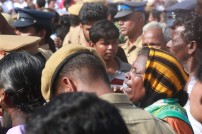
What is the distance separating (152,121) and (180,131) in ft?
1.86

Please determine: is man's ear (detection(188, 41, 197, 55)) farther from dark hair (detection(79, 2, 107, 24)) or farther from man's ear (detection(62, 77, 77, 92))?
dark hair (detection(79, 2, 107, 24))

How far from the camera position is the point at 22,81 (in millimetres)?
2738

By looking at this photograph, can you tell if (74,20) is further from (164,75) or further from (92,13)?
(164,75)

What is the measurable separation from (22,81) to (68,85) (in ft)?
1.39

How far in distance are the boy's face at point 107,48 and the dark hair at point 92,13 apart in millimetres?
904

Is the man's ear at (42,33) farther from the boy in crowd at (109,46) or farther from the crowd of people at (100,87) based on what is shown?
the boy in crowd at (109,46)

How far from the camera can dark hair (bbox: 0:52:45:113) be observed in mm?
2732

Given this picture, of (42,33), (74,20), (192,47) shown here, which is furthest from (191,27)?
(74,20)

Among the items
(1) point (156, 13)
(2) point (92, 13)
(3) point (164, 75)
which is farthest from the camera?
(1) point (156, 13)

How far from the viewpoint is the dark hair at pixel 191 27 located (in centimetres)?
415

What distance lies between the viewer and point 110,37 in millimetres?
5047

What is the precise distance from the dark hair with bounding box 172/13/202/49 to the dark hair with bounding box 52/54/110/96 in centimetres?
185

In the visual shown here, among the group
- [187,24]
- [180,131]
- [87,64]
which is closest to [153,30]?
[187,24]

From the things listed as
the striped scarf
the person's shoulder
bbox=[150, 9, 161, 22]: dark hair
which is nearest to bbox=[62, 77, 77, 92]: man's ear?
the person's shoulder
